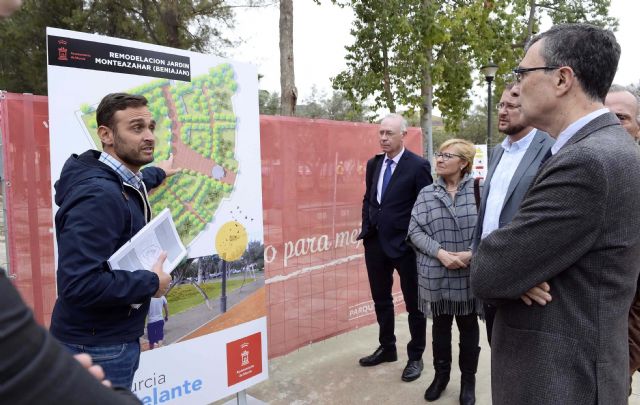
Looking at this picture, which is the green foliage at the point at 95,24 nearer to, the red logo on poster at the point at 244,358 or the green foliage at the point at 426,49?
the green foliage at the point at 426,49

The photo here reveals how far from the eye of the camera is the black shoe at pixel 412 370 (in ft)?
12.2

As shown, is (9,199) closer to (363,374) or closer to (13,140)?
(13,140)

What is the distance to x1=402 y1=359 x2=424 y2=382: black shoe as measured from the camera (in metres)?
3.71

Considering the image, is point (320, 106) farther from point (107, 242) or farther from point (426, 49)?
point (107, 242)

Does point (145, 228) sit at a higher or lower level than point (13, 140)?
lower

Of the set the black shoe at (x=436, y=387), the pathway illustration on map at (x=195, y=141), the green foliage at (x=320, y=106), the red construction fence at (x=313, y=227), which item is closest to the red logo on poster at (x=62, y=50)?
the pathway illustration on map at (x=195, y=141)

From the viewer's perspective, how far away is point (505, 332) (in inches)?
62.6

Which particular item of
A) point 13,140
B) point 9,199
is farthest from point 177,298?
point 13,140

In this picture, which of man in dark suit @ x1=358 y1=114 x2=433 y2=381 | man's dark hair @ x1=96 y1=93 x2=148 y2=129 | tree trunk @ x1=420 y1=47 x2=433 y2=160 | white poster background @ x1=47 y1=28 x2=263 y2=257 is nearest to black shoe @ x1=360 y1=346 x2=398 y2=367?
man in dark suit @ x1=358 y1=114 x2=433 y2=381

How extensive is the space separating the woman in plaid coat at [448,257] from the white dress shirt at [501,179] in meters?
0.62

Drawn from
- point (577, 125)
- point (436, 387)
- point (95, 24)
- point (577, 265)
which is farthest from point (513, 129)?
point (95, 24)

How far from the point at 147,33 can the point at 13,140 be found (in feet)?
48.2

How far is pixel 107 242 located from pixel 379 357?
2880 mm

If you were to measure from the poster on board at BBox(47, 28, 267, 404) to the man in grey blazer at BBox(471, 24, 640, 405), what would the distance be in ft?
5.79
